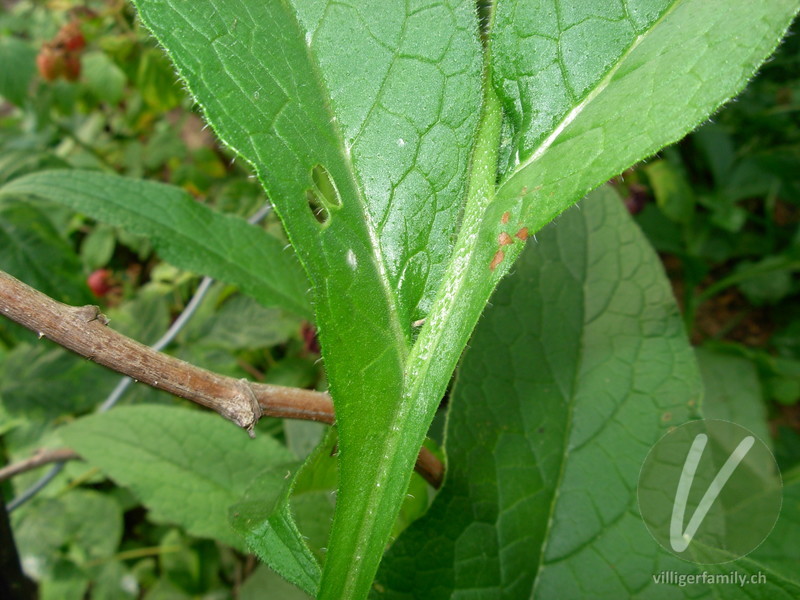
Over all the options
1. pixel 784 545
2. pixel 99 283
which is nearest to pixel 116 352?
pixel 784 545

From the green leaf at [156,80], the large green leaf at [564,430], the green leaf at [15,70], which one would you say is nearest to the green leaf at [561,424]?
the large green leaf at [564,430]

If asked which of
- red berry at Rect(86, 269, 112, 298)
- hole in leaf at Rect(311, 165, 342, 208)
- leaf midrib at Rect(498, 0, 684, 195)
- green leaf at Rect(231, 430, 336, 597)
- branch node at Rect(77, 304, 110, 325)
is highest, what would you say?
red berry at Rect(86, 269, 112, 298)

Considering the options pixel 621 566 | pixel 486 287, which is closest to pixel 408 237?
pixel 486 287

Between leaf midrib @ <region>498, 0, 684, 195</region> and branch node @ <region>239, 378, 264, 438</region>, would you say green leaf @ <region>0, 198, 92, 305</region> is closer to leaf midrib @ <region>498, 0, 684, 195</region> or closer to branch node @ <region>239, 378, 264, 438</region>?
branch node @ <region>239, 378, 264, 438</region>

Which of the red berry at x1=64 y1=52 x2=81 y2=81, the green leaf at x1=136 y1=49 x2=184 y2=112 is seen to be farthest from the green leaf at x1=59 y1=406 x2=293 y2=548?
the red berry at x1=64 y1=52 x2=81 y2=81

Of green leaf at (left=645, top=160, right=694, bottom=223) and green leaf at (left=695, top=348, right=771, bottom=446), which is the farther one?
green leaf at (left=645, top=160, right=694, bottom=223)
